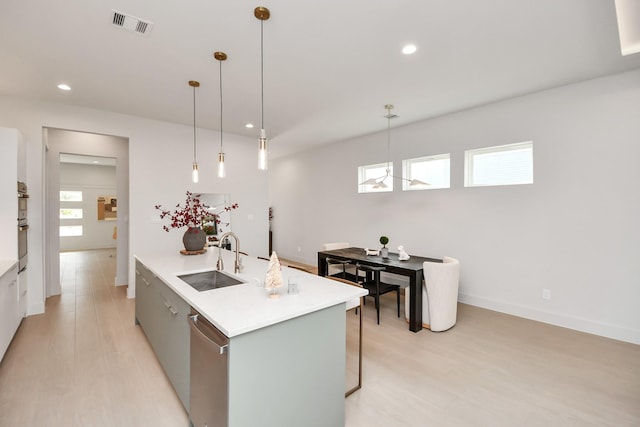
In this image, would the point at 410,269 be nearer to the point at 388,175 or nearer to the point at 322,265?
the point at 322,265

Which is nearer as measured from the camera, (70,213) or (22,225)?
(22,225)

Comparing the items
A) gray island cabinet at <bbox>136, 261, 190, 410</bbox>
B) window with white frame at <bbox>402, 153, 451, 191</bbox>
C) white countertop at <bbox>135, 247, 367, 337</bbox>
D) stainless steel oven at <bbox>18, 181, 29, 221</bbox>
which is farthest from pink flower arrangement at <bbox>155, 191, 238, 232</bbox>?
window with white frame at <bbox>402, 153, 451, 191</bbox>

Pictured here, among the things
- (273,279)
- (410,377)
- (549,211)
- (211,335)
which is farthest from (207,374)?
(549,211)

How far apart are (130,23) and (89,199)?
9.60m

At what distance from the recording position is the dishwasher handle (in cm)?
134

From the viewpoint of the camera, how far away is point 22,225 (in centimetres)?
339

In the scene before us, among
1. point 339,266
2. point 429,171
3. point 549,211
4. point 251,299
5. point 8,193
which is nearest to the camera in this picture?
point 251,299

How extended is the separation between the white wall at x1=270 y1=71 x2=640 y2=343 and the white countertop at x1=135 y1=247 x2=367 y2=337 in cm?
287

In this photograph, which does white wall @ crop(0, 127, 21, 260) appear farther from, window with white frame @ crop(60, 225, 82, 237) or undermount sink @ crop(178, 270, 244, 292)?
window with white frame @ crop(60, 225, 82, 237)

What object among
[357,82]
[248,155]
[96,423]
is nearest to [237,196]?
[248,155]

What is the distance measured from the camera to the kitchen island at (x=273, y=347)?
1378mm

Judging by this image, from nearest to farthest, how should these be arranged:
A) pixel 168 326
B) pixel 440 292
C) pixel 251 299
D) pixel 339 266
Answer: pixel 251 299 < pixel 168 326 < pixel 440 292 < pixel 339 266

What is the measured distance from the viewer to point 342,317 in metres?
1.81

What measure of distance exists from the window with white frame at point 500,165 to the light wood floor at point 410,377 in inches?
70.6
